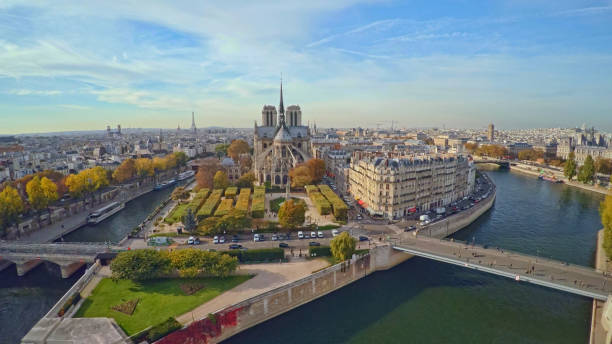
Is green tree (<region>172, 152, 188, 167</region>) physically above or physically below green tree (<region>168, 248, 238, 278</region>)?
above

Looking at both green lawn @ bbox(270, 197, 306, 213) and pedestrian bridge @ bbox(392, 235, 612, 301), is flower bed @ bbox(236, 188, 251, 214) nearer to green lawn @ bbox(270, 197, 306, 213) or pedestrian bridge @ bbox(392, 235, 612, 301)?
green lawn @ bbox(270, 197, 306, 213)

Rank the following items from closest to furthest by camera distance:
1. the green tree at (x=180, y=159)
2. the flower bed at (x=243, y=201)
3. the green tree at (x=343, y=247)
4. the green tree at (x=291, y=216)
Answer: the green tree at (x=343, y=247) → the green tree at (x=291, y=216) → the flower bed at (x=243, y=201) → the green tree at (x=180, y=159)

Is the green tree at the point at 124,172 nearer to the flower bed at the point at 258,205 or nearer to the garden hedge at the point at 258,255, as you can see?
the flower bed at the point at 258,205

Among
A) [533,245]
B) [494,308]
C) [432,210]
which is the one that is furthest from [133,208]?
[533,245]

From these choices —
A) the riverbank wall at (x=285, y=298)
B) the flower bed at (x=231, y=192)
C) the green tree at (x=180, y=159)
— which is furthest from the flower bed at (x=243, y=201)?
the green tree at (x=180, y=159)

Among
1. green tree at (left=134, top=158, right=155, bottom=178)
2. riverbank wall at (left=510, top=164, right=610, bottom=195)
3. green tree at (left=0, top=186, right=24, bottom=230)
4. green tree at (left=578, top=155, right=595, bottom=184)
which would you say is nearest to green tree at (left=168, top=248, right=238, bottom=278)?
green tree at (left=0, top=186, right=24, bottom=230)

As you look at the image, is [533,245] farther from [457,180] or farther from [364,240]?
[364,240]

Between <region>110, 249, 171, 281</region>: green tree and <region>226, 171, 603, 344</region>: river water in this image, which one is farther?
<region>110, 249, 171, 281</region>: green tree
